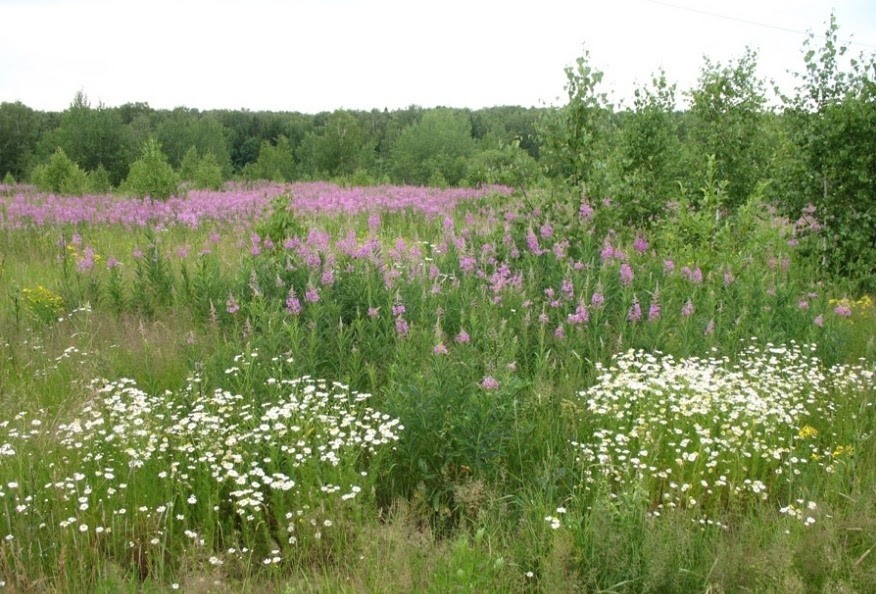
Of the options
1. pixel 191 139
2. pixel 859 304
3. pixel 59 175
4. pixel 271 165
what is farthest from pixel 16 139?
pixel 859 304

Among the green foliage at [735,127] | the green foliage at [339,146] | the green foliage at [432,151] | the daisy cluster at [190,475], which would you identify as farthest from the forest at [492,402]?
the green foliage at [432,151]

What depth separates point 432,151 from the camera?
4447 centimetres

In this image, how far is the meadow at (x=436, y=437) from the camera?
354cm

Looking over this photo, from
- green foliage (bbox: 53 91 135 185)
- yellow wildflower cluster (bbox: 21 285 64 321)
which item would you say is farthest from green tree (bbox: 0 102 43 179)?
yellow wildflower cluster (bbox: 21 285 64 321)

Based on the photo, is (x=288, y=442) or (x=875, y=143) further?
(x=875, y=143)

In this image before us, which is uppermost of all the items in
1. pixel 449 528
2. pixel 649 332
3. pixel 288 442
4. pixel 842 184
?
pixel 842 184

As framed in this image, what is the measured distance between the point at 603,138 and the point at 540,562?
23.6 feet

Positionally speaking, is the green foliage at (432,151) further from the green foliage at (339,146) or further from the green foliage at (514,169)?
the green foliage at (514,169)

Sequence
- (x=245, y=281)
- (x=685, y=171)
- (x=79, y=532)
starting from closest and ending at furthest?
(x=79, y=532) → (x=245, y=281) → (x=685, y=171)

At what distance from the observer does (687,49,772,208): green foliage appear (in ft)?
47.2

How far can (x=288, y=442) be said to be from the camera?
4.50 meters

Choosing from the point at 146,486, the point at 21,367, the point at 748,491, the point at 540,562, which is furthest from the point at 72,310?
the point at 748,491

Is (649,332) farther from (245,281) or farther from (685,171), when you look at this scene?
(685,171)

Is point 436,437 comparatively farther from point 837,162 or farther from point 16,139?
point 16,139
